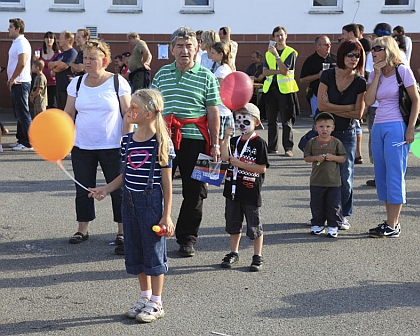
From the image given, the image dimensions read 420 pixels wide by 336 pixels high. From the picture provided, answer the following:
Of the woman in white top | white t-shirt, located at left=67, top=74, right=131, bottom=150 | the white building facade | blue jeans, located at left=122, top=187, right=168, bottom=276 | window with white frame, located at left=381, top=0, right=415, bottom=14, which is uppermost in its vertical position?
window with white frame, located at left=381, top=0, right=415, bottom=14

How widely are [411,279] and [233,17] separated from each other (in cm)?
1341

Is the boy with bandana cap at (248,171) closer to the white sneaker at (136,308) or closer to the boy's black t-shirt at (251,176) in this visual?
the boy's black t-shirt at (251,176)

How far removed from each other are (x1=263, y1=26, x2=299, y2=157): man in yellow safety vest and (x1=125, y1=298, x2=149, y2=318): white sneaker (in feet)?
23.8

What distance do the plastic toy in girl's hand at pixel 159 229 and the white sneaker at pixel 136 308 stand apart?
0.55 meters

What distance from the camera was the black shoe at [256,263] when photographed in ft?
20.4

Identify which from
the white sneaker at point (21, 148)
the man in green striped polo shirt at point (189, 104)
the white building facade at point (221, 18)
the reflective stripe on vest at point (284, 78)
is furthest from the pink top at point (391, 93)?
the white building facade at point (221, 18)

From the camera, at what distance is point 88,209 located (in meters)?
7.02

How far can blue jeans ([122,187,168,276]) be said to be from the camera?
5.05 m

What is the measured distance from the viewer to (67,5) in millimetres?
18703

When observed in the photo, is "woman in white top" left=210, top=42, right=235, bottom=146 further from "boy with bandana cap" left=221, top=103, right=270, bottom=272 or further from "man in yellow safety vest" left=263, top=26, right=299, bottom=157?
"boy with bandana cap" left=221, top=103, right=270, bottom=272

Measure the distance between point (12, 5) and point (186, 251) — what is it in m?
13.9

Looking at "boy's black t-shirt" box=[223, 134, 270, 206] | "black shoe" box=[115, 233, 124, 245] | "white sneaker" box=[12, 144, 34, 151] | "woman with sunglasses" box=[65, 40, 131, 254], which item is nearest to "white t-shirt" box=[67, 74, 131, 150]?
"woman with sunglasses" box=[65, 40, 131, 254]

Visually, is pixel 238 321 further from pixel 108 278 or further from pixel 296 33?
pixel 296 33

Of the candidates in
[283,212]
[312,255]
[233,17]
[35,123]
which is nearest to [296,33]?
[233,17]
